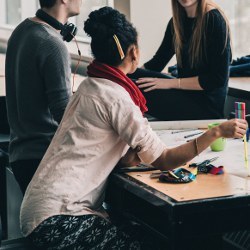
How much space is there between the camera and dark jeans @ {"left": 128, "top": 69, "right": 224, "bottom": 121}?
3.13m

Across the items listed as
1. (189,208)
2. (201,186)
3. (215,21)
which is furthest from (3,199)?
(189,208)

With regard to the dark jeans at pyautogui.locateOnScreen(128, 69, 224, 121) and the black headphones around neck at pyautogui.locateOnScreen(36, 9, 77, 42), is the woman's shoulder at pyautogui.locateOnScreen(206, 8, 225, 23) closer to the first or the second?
the dark jeans at pyautogui.locateOnScreen(128, 69, 224, 121)

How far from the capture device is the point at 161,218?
1920mm

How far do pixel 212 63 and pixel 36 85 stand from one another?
3.13ft

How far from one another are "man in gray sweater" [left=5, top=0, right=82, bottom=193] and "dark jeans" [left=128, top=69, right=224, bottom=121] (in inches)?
31.8

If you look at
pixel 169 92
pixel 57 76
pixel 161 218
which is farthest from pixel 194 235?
pixel 169 92

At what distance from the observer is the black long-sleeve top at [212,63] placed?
2.97 m

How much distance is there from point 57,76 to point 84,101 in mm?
458

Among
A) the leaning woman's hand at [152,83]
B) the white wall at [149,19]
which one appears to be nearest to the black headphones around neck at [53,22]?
the leaning woman's hand at [152,83]

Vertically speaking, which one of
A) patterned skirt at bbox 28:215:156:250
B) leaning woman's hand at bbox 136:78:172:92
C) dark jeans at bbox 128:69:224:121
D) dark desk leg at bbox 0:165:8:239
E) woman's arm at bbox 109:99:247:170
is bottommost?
dark desk leg at bbox 0:165:8:239

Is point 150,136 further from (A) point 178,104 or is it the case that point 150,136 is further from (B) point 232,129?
(A) point 178,104

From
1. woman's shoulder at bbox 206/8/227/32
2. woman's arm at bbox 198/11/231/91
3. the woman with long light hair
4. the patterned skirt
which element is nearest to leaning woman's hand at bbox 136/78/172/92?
the woman with long light hair

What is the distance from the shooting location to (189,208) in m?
1.67

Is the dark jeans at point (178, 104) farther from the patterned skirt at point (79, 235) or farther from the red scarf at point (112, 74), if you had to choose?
the patterned skirt at point (79, 235)
